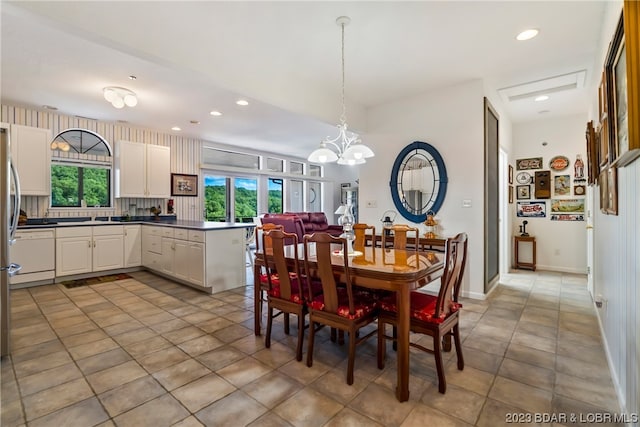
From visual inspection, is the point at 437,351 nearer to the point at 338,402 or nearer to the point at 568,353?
the point at 338,402

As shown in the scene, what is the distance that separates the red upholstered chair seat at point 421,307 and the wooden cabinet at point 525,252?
4360 millimetres

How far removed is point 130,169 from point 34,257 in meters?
2.00

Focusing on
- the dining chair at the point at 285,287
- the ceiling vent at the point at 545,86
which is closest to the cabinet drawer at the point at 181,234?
the dining chair at the point at 285,287

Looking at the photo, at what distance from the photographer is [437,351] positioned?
1.90 meters

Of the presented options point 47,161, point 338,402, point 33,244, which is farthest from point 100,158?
point 338,402

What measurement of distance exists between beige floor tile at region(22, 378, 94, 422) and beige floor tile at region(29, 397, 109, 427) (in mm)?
53

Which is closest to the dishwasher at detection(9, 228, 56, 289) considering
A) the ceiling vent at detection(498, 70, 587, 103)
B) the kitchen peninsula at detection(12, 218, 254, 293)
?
the kitchen peninsula at detection(12, 218, 254, 293)

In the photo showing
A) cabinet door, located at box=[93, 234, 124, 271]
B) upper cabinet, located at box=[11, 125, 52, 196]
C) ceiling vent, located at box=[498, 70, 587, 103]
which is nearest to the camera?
ceiling vent, located at box=[498, 70, 587, 103]

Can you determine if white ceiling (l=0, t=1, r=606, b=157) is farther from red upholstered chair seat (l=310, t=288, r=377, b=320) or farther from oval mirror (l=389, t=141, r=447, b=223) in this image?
red upholstered chair seat (l=310, t=288, r=377, b=320)

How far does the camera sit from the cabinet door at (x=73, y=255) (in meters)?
4.56

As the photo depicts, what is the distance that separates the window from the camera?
16.9ft

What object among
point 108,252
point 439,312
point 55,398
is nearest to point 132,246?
point 108,252

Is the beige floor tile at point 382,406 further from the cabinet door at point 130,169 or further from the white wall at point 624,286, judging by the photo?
the cabinet door at point 130,169

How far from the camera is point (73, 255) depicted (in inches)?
184
